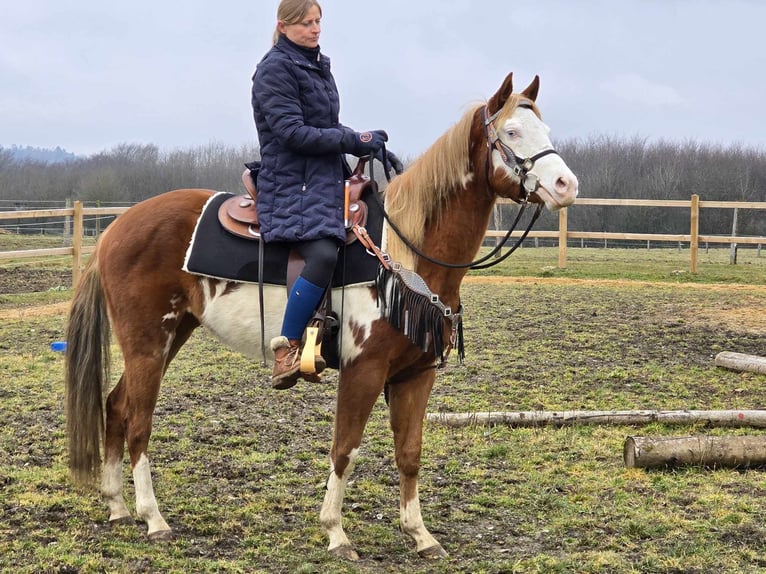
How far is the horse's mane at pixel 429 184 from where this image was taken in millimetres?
3914

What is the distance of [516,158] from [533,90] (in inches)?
14.5

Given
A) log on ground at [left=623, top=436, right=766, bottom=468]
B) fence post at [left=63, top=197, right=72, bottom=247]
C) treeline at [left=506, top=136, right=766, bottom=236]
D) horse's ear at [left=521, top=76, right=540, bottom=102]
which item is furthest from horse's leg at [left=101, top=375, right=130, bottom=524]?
treeline at [left=506, top=136, right=766, bottom=236]

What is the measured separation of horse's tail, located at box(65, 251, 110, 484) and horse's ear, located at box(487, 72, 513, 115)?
7.74ft

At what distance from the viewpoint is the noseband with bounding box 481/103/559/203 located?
370 centimetres

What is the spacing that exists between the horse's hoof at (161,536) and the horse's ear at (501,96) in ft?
8.65

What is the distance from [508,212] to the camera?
27.4 m

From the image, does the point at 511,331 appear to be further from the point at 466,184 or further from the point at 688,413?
the point at 466,184

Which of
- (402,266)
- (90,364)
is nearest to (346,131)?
(402,266)

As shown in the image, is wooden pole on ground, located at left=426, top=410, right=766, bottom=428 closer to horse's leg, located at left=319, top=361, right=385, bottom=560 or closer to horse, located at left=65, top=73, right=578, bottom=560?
horse, located at left=65, top=73, right=578, bottom=560

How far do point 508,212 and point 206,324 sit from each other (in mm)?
23737

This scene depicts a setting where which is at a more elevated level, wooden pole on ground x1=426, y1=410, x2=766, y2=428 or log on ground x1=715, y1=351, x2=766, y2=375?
log on ground x1=715, y1=351, x2=766, y2=375

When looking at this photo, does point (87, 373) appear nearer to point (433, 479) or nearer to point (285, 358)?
point (285, 358)

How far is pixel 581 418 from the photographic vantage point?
6090 millimetres

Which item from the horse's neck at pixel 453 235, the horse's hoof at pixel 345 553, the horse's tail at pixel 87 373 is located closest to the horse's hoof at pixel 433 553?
the horse's hoof at pixel 345 553
